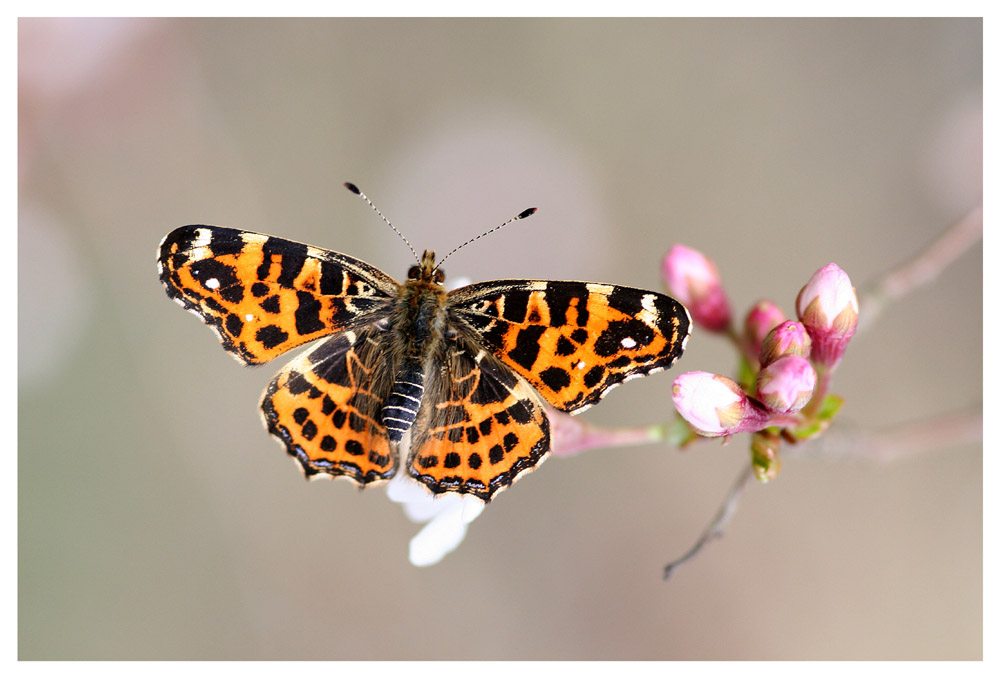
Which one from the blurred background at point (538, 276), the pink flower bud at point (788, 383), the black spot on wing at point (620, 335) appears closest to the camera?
the pink flower bud at point (788, 383)

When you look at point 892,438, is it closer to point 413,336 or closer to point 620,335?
point 620,335

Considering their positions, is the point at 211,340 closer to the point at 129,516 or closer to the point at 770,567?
the point at 129,516

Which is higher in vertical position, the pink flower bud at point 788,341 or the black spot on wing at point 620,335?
the black spot on wing at point 620,335

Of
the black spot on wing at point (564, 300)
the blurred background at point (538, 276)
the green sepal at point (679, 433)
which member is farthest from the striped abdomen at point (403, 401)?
the blurred background at point (538, 276)

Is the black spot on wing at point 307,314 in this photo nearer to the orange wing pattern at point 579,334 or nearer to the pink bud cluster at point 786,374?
the orange wing pattern at point 579,334

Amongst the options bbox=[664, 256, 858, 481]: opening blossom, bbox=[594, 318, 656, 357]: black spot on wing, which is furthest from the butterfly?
bbox=[664, 256, 858, 481]: opening blossom

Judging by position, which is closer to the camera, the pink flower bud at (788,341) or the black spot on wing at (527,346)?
the pink flower bud at (788,341)

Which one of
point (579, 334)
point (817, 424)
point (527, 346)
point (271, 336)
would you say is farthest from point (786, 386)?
point (271, 336)
